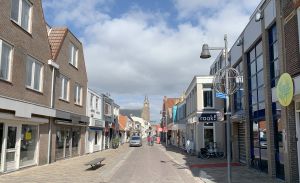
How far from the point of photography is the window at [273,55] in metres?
14.4

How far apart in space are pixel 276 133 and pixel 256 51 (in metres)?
4.46

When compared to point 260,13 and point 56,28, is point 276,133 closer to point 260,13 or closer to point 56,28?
point 260,13

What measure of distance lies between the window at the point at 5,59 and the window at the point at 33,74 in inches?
84.3

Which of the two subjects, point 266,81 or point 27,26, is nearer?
point 266,81

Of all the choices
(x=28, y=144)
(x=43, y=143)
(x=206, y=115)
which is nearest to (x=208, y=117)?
(x=206, y=115)

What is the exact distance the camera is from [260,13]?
51.8 feet

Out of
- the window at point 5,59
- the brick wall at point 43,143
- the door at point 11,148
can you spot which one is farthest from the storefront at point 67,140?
the window at point 5,59

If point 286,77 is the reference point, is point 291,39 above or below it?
above

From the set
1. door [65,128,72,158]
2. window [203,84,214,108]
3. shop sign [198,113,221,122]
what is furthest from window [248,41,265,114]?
door [65,128,72,158]

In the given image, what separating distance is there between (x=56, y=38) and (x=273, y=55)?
1434 centimetres

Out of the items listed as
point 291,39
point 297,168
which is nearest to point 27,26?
point 291,39

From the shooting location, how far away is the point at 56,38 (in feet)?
77.8

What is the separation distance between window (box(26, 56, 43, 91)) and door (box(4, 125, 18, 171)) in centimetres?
267

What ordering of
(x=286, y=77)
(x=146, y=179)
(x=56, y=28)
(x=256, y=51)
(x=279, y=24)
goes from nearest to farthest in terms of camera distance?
1. (x=286, y=77)
2. (x=279, y=24)
3. (x=146, y=179)
4. (x=256, y=51)
5. (x=56, y=28)
